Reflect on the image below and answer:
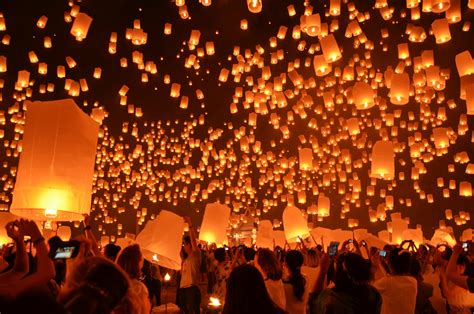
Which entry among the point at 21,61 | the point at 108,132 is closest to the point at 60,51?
the point at 21,61

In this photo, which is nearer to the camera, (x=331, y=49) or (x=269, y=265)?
(x=269, y=265)

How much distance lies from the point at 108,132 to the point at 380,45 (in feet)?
31.4

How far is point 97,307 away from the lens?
1688 millimetres

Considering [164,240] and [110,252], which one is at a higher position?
[164,240]

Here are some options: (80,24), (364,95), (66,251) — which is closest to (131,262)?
(66,251)

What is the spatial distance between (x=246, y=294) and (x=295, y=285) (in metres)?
→ 1.74

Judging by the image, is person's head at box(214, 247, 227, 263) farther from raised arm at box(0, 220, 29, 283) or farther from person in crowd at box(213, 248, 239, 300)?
raised arm at box(0, 220, 29, 283)

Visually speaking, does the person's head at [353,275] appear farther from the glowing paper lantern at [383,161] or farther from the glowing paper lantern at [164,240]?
the glowing paper lantern at [383,161]

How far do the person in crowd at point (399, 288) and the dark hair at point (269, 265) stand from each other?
802 mm

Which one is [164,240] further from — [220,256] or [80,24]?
[80,24]

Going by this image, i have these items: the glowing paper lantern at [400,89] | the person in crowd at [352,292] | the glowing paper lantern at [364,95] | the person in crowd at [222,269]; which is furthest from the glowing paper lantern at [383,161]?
the person in crowd at [352,292]

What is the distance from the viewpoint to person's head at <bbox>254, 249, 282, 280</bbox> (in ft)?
12.0

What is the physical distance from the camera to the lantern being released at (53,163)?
387 cm

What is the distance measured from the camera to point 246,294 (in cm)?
235
